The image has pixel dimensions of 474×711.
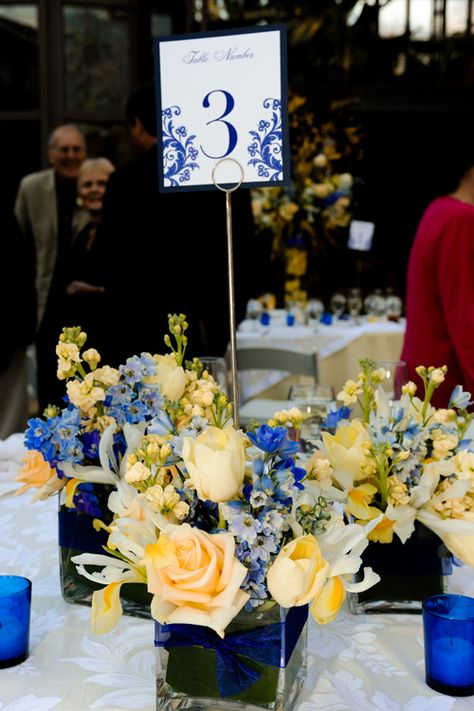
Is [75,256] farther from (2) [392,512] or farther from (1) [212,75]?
(2) [392,512]

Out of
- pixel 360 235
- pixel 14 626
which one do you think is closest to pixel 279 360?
pixel 360 235

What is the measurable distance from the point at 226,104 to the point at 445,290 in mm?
1404

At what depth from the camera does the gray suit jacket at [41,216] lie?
4484 mm

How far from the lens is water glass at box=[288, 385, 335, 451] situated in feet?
5.61

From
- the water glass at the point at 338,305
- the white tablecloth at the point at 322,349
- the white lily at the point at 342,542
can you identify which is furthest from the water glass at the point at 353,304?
the white lily at the point at 342,542

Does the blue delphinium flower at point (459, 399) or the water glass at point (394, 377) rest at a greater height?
the blue delphinium flower at point (459, 399)

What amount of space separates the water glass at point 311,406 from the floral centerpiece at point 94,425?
1.64ft

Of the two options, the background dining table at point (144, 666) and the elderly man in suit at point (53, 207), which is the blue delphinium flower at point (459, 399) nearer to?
the background dining table at point (144, 666)

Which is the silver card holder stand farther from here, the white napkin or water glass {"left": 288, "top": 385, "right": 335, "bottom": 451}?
the white napkin

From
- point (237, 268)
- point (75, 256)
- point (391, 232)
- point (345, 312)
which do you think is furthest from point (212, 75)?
point (391, 232)

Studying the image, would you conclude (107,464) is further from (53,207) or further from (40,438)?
(53,207)

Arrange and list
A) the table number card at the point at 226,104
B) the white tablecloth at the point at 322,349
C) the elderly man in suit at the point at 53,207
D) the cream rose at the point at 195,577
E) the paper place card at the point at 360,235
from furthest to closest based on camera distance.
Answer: the paper place card at the point at 360,235
the elderly man in suit at the point at 53,207
the white tablecloth at the point at 322,349
the table number card at the point at 226,104
the cream rose at the point at 195,577

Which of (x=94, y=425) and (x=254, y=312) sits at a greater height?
(x=94, y=425)

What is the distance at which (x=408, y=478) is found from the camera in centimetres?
108
